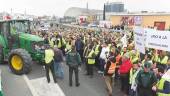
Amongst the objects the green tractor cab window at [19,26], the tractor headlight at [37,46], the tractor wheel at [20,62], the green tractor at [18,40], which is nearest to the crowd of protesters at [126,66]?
the tractor wheel at [20,62]

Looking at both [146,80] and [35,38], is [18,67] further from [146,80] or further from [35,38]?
[146,80]

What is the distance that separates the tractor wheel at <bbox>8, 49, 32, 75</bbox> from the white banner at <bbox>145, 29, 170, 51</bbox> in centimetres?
569

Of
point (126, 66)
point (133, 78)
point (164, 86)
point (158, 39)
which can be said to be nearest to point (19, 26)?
point (126, 66)

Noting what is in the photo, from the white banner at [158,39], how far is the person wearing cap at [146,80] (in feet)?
3.98

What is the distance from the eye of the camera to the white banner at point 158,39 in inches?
402

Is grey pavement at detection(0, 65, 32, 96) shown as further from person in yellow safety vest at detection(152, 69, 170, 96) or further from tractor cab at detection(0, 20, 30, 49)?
person in yellow safety vest at detection(152, 69, 170, 96)

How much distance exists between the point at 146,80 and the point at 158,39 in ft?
5.33

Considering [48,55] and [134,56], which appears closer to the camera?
[134,56]

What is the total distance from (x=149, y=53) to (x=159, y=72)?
1926mm

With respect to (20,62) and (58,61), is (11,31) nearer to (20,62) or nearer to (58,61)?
(20,62)

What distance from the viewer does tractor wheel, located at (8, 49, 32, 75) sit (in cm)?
1438

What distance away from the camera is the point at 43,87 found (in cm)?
1314

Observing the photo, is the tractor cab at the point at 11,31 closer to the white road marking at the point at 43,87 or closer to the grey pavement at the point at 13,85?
the grey pavement at the point at 13,85

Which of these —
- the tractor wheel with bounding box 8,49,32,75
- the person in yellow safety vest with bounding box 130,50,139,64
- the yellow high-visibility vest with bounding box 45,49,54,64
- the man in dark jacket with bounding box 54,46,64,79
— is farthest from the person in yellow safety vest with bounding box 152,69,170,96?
the tractor wheel with bounding box 8,49,32,75
